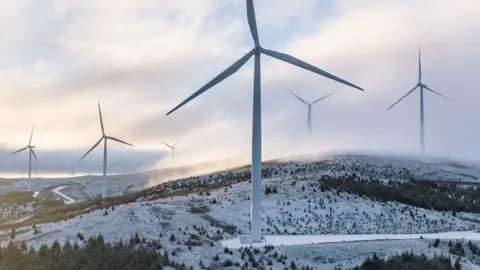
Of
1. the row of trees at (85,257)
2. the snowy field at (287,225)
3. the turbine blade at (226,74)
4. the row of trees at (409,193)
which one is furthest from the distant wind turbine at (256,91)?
the row of trees at (409,193)

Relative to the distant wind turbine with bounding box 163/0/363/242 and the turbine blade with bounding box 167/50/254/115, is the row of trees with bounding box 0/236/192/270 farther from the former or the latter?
the turbine blade with bounding box 167/50/254/115

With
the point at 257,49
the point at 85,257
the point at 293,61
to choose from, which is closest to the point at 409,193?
the point at 293,61

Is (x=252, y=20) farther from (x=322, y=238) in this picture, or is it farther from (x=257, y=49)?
(x=322, y=238)

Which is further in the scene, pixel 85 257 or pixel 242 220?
pixel 242 220

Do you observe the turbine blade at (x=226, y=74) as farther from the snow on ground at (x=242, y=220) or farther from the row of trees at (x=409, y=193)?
Answer: the row of trees at (x=409, y=193)

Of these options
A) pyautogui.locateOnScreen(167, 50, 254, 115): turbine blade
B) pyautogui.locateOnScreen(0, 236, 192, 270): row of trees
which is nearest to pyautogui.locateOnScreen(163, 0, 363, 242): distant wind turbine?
pyautogui.locateOnScreen(167, 50, 254, 115): turbine blade

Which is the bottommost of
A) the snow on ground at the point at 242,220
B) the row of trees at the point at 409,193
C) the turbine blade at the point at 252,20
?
the snow on ground at the point at 242,220
